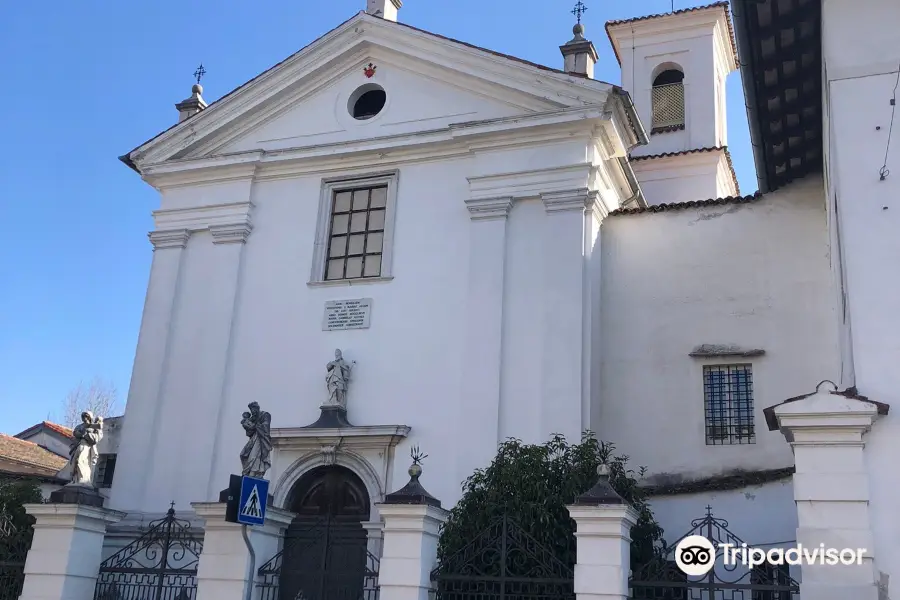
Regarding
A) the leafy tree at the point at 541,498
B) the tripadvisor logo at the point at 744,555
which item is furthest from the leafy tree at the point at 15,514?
the tripadvisor logo at the point at 744,555

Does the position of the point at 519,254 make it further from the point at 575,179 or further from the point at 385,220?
the point at 385,220

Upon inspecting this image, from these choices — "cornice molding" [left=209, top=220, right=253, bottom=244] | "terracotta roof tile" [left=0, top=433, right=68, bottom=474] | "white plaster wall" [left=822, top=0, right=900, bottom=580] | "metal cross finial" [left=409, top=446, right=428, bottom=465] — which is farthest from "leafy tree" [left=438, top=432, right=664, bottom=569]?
"terracotta roof tile" [left=0, top=433, right=68, bottom=474]

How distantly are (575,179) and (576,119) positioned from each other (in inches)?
37.7

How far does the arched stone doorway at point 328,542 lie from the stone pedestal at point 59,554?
237 cm

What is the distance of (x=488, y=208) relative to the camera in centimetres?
1566

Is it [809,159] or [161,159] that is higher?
[161,159]

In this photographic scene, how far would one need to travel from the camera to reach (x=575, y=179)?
600 inches

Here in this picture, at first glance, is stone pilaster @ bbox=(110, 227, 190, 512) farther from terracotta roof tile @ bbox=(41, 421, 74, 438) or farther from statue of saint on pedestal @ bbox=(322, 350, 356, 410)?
terracotta roof tile @ bbox=(41, 421, 74, 438)

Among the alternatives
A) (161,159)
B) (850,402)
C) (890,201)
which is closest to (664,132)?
(161,159)


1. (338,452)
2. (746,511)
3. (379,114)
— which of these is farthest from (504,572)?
(379,114)

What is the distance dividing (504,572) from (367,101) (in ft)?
35.2

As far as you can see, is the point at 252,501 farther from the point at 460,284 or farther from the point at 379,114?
the point at 379,114

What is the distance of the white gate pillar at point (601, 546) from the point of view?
8844 millimetres

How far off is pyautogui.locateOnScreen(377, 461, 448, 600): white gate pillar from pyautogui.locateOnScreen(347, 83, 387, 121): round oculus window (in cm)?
937
